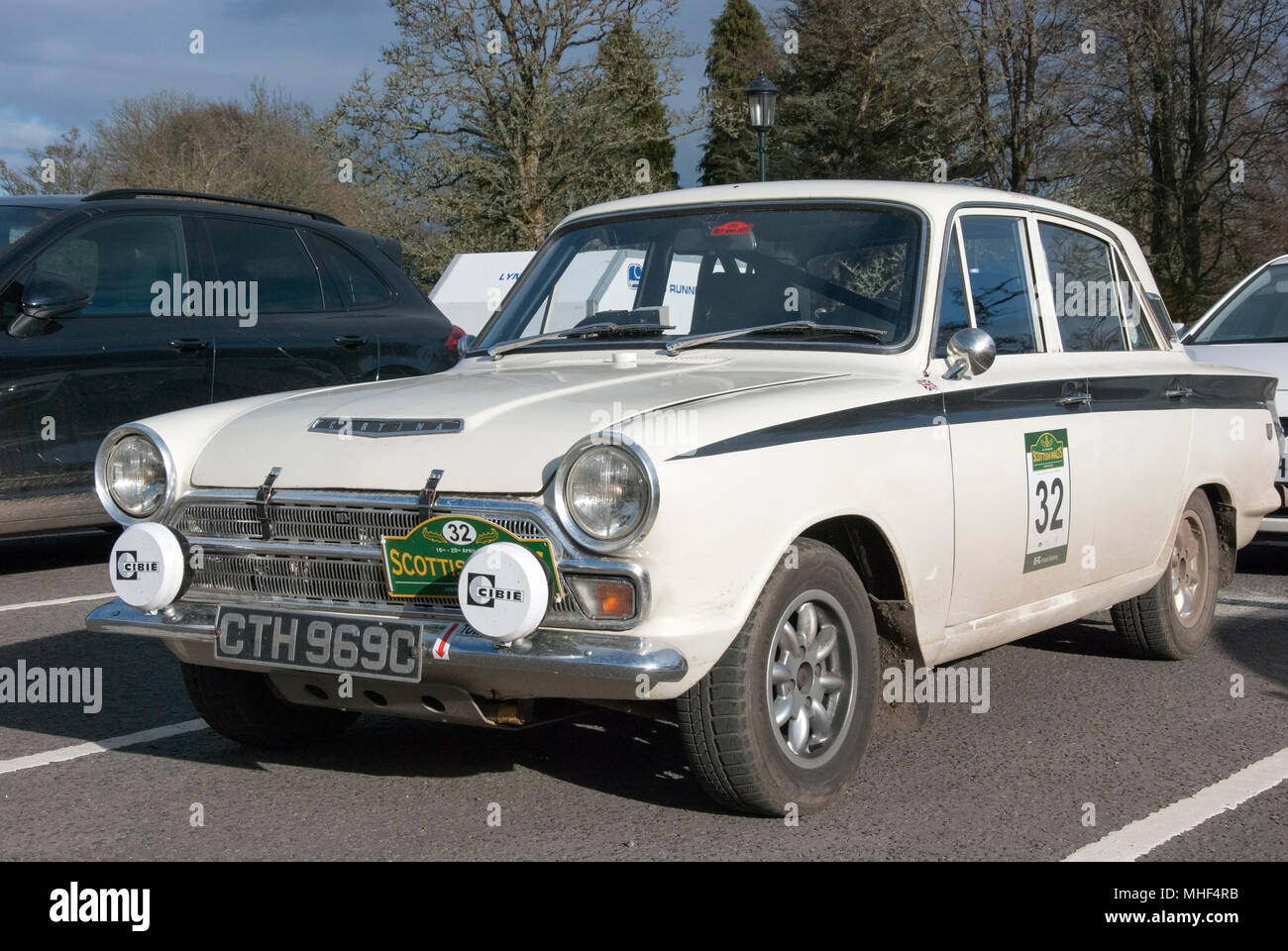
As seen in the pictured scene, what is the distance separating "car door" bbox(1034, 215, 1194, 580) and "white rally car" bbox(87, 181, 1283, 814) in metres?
0.02

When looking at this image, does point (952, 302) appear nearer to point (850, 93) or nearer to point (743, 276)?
point (743, 276)

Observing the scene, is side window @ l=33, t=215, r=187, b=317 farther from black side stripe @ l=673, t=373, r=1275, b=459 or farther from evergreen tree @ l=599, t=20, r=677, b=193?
evergreen tree @ l=599, t=20, r=677, b=193

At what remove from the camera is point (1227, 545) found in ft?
21.4

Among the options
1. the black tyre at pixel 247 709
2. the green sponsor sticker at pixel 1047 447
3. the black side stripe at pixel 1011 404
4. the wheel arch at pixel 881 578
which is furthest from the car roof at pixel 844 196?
the black tyre at pixel 247 709

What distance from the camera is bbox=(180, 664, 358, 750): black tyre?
4523mm

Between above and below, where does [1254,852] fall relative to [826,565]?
below

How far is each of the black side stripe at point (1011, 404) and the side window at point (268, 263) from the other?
515 centimetres

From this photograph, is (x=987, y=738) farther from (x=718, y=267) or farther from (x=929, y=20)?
(x=929, y=20)

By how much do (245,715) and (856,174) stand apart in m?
35.7

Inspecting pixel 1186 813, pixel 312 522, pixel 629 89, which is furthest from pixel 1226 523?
pixel 629 89

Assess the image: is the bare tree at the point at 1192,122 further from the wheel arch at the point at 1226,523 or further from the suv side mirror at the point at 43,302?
the suv side mirror at the point at 43,302

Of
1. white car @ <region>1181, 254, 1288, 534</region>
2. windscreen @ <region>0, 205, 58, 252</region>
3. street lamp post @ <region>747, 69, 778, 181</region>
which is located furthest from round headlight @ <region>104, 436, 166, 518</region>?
street lamp post @ <region>747, 69, 778, 181</region>

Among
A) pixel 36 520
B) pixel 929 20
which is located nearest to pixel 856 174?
pixel 929 20

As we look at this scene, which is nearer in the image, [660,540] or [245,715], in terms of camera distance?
[660,540]
